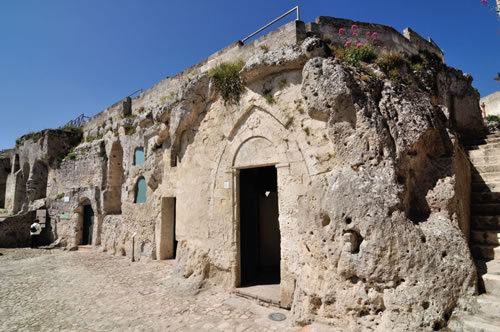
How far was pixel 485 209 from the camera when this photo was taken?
471 cm

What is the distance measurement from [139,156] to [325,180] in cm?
844

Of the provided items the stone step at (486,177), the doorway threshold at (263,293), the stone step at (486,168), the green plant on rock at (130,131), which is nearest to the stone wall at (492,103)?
the stone step at (486,168)

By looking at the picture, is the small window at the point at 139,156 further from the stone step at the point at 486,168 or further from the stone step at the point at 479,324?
the stone step at the point at 479,324

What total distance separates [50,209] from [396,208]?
1647cm

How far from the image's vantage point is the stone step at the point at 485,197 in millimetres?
4861

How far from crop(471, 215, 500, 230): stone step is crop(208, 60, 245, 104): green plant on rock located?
4.77m

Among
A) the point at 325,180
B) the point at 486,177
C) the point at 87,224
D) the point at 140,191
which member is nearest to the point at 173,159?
the point at 140,191

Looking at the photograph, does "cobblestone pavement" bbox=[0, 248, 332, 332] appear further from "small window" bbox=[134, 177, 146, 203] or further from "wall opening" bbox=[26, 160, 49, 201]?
"wall opening" bbox=[26, 160, 49, 201]

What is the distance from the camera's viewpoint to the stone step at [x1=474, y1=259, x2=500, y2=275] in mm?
3529

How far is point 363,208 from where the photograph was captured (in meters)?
3.69

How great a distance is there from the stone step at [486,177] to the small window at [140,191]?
9.49 m

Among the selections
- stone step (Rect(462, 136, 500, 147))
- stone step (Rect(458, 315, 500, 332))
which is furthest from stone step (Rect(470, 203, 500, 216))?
stone step (Rect(462, 136, 500, 147))

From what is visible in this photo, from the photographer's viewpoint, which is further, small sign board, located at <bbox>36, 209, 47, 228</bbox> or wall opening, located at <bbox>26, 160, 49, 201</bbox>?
wall opening, located at <bbox>26, 160, 49, 201</bbox>

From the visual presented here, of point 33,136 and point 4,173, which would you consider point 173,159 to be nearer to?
point 33,136
